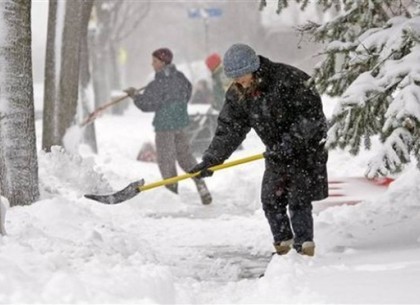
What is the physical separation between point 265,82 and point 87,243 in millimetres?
1608

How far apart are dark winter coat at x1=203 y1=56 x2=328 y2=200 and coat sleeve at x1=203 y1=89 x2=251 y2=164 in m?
0.04

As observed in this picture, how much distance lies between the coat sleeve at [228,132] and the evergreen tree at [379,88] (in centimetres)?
64

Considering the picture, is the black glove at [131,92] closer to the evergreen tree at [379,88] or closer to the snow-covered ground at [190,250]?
the snow-covered ground at [190,250]

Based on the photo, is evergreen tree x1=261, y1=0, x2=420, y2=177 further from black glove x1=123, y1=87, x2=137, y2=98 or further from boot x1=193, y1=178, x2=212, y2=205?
black glove x1=123, y1=87, x2=137, y2=98

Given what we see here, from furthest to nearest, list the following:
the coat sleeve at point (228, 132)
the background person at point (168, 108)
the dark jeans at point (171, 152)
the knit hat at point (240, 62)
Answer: the dark jeans at point (171, 152)
the background person at point (168, 108)
the coat sleeve at point (228, 132)
the knit hat at point (240, 62)

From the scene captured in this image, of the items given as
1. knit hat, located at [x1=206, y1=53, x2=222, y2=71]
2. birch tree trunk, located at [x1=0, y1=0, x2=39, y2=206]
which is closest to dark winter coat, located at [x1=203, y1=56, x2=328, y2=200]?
birch tree trunk, located at [x1=0, y1=0, x2=39, y2=206]

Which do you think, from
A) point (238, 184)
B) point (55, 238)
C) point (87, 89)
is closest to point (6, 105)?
point (55, 238)

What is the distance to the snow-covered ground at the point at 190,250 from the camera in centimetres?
383

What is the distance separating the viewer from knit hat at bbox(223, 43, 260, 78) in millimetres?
5043

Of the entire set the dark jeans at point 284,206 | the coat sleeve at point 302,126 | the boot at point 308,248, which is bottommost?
the boot at point 308,248

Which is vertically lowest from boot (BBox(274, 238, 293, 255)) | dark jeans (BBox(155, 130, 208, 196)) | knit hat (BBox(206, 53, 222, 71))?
dark jeans (BBox(155, 130, 208, 196))

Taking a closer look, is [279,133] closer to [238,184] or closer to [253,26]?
[238,184]

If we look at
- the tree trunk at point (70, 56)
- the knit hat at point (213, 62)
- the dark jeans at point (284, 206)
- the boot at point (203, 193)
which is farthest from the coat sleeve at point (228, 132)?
the knit hat at point (213, 62)

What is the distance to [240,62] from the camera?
5.04 m
